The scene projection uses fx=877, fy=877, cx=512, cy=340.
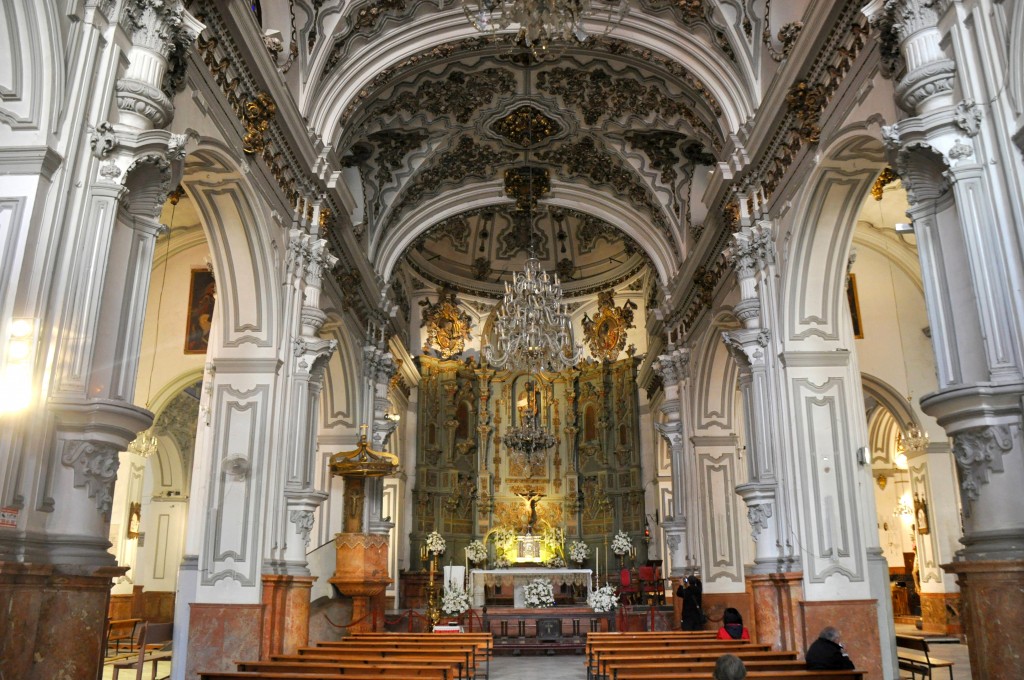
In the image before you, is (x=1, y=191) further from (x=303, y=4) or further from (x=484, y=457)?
(x=484, y=457)

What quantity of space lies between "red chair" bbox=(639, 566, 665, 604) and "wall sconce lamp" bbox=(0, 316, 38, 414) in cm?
1521

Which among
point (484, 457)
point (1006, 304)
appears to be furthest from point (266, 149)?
point (484, 457)

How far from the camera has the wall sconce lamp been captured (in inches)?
212

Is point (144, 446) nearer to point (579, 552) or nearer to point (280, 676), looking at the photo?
point (579, 552)

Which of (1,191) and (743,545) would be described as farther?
(743,545)

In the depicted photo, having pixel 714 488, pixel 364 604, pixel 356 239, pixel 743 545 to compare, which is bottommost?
pixel 364 604

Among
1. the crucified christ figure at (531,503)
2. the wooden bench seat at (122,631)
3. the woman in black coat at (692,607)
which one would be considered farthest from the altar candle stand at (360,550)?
the crucified christ figure at (531,503)

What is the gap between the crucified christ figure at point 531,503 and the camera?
2432 cm

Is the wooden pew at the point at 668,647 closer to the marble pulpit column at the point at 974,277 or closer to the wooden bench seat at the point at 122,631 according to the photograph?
the marble pulpit column at the point at 974,277

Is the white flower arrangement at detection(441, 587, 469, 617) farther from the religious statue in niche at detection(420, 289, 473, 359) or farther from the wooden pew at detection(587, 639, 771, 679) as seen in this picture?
the religious statue in niche at detection(420, 289, 473, 359)

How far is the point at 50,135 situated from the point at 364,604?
32.1 ft

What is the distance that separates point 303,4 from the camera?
11.8m

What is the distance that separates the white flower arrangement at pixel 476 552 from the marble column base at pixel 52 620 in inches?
697

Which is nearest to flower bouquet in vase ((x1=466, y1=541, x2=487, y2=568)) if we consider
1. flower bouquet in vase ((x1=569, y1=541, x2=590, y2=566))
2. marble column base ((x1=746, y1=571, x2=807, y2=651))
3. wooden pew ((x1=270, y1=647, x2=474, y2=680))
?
flower bouquet in vase ((x1=569, y1=541, x2=590, y2=566))
